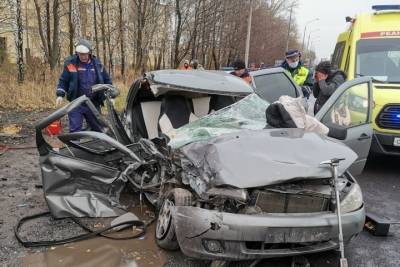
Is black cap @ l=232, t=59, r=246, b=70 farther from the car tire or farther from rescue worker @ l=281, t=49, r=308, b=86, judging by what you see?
the car tire

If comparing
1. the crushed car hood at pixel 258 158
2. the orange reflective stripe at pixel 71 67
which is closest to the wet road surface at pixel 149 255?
the crushed car hood at pixel 258 158

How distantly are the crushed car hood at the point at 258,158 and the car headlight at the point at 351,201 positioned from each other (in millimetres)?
251

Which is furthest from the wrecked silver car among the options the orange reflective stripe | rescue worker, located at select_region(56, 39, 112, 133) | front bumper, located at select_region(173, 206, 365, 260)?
the orange reflective stripe

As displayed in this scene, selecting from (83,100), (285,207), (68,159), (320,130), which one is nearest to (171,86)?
(83,100)

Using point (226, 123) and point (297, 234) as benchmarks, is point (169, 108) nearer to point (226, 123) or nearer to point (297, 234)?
point (226, 123)

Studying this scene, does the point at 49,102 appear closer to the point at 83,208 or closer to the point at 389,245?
the point at 83,208

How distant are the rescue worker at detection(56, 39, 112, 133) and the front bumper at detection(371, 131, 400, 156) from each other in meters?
4.12

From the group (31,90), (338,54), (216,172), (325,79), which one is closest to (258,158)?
(216,172)

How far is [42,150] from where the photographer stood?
408 centimetres

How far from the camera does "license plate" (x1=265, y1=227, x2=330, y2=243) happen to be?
2.83 m

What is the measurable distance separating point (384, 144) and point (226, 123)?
10.6 ft

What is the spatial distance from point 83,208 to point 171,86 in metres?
1.53

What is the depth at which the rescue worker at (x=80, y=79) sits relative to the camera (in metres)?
6.01

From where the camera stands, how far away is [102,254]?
352 cm
